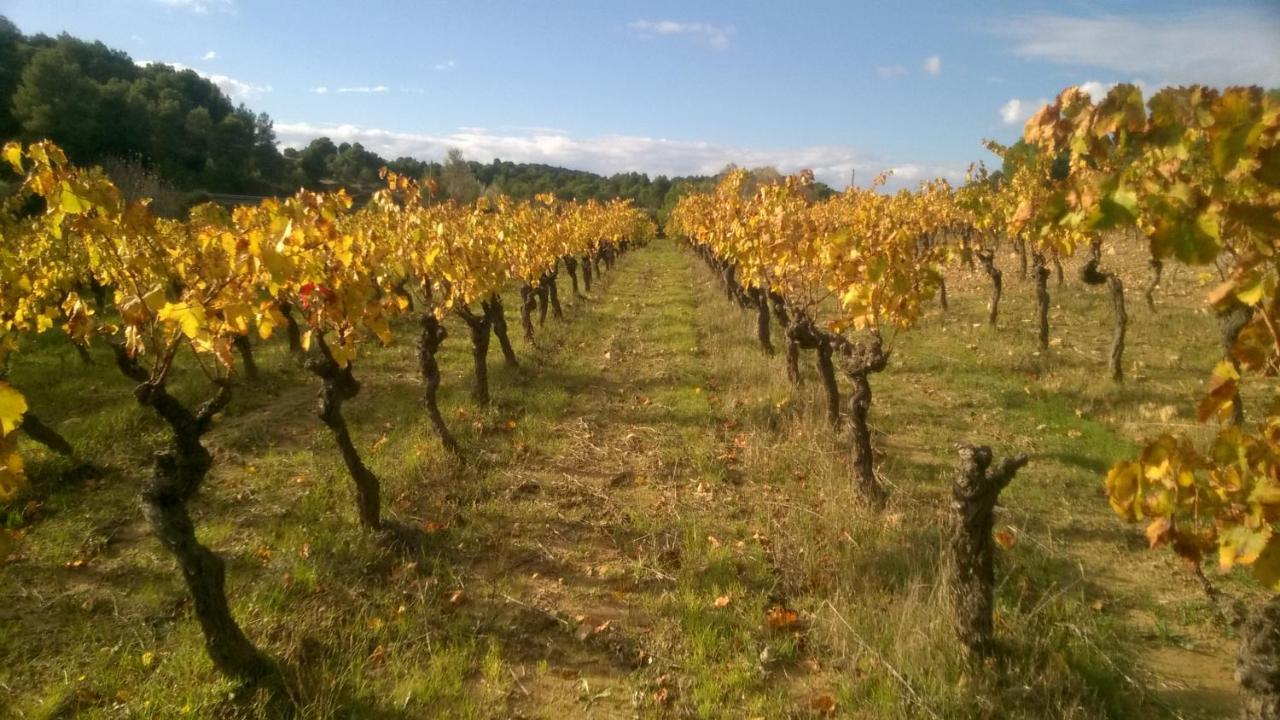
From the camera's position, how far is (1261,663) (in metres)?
2.72

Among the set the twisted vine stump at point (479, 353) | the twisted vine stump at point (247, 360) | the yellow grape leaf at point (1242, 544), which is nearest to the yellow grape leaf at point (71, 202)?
the yellow grape leaf at point (1242, 544)

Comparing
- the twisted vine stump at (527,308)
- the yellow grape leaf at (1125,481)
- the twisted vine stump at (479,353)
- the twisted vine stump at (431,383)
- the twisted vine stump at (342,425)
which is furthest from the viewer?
the twisted vine stump at (527,308)

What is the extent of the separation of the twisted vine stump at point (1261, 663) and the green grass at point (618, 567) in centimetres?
82

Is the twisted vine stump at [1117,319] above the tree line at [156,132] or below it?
below

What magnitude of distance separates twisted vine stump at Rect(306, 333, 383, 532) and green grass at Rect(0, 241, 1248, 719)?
0.28 meters

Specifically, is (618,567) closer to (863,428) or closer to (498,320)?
(863,428)

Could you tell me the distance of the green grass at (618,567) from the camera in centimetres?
380

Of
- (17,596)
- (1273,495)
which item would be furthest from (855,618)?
(17,596)

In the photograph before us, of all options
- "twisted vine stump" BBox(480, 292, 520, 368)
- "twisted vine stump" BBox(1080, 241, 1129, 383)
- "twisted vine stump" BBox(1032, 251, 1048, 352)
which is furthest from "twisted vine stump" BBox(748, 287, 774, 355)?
"twisted vine stump" BBox(1080, 241, 1129, 383)

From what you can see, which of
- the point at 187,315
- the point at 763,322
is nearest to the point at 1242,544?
the point at 187,315

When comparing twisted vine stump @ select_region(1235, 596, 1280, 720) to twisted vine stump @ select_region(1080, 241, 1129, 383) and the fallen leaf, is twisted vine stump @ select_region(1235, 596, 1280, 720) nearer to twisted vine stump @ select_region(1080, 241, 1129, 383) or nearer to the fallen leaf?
the fallen leaf

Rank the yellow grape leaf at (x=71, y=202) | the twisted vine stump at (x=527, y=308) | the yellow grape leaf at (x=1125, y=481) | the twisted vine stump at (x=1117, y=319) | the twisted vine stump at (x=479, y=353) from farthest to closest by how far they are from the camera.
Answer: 1. the twisted vine stump at (x=527, y=308)
2. the twisted vine stump at (x=1117, y=319)
3. the twisted vine stump at (x=479, y=353)
4. the yellow grape leaf at (x=71, y=202)
5. the yellow grape leaf at (x=1125, y=481)

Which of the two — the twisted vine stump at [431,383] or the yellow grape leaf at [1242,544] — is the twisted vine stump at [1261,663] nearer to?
the yellow grape leaf at [1242,544]

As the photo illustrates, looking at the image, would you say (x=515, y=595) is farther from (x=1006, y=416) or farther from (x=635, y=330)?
(x=635, y=330)
